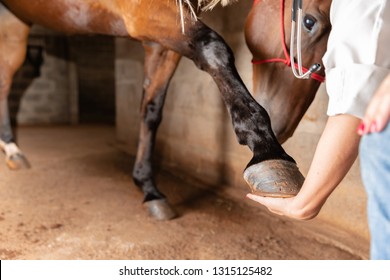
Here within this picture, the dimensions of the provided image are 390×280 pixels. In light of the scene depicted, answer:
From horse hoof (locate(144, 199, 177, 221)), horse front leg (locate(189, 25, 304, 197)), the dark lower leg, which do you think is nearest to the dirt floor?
horse hoof (locate(144, 199, 177, 221))

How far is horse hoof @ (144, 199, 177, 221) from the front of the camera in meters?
1.99

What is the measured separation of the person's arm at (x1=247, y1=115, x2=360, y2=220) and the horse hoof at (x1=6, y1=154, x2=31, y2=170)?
97.0 inches

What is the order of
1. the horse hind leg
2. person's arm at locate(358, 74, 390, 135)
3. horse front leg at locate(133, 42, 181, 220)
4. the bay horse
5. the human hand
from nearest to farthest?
1. person's arm at locate(358, 74, 390, 135)
2. the human hand
3. the bay horse
4. horse front leg at locate(133, 42, 181, 220)
5. the horse hind leg

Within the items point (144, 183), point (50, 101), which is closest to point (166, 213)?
Answer: point (144, 183)

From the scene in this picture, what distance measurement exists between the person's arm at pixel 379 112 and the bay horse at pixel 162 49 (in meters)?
0.44

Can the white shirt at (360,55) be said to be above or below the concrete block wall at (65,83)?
above

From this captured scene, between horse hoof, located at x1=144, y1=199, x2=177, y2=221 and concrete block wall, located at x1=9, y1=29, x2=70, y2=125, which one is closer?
horse hoof, located at x1=144, y1=199, x2=177, y2=221

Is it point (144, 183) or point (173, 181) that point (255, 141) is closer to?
point (144, 183)

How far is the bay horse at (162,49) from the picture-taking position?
122 cm

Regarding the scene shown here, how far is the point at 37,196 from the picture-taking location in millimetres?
2271

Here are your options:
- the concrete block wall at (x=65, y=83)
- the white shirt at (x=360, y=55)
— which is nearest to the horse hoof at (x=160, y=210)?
the white shirt at (x=360, y=55)

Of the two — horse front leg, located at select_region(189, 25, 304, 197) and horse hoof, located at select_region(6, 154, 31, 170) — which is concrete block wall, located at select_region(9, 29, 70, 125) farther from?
horse front leg, located at select_region(189, 25, 304, 197)

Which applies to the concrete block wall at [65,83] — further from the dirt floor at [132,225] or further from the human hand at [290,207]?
the human hand at [290,207]

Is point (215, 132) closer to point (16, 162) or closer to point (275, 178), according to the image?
point (16, 162)
